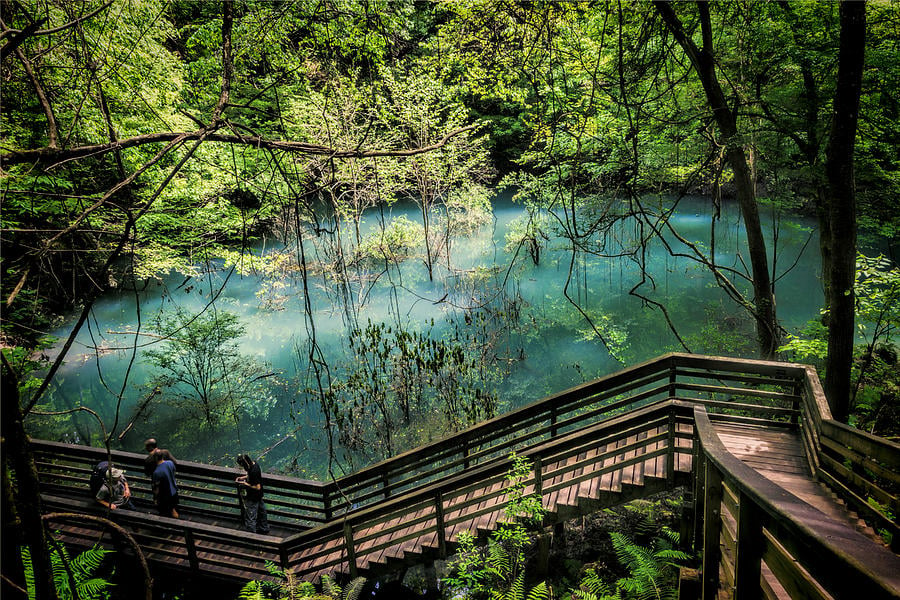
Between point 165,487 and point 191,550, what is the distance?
40.2 inches

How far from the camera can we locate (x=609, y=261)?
65.1 feet

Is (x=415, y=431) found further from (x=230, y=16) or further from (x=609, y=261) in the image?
(x=609, y=261)

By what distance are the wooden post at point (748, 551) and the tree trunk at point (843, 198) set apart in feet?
16.5

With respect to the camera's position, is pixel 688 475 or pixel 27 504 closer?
pixel 27 504

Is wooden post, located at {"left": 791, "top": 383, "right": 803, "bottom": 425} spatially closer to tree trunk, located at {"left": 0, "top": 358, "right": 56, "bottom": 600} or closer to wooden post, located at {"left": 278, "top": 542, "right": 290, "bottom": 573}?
wooden post, located at {"left": 278, "top": 542, "right": 290, "bottom": 573}

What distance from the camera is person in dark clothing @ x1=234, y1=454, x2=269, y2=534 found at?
6.10 m

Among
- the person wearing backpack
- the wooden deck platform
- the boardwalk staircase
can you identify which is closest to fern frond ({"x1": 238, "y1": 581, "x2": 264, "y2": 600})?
the boardwalk staircase

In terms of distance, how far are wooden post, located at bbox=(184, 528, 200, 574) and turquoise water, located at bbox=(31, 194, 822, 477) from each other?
313 cm

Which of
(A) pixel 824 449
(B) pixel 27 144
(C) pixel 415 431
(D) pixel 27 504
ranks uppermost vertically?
(B) pixel 27 144

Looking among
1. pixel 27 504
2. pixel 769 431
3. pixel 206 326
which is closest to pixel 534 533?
pixel 769 431

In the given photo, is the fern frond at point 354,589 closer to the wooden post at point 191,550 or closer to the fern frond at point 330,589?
the fern frond at point 330,589

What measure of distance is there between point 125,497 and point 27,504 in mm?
6305

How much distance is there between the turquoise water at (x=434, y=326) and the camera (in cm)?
1059

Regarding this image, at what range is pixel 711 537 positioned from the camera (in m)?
2.32
